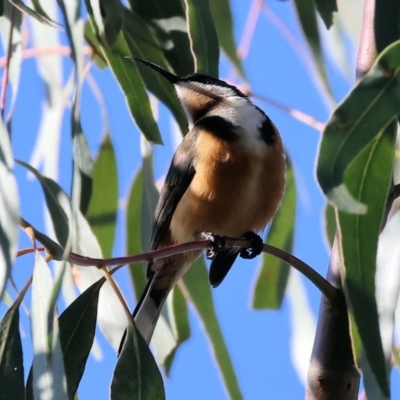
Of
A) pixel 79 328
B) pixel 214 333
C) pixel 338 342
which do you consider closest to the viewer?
pixel 338 342

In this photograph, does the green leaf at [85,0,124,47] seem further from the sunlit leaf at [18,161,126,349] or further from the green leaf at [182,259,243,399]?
the green leaf at [182,259,243,399]

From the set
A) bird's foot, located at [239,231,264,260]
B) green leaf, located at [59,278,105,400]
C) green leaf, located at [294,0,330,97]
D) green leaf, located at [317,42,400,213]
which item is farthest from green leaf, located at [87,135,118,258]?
green leaf, located at [317,42,400,213]

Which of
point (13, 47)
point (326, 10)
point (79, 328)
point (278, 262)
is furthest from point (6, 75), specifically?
point (278, 262)

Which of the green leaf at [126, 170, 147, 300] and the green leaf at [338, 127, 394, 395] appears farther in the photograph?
the green leaf at [126, 170, 147, 300]

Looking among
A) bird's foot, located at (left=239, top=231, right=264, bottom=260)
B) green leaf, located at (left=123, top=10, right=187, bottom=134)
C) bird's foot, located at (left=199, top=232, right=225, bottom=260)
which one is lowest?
bird's foot, located at (left=199, top=232, right=225, bottom=260)

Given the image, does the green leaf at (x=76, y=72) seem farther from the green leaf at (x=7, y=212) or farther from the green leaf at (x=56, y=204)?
the green leaf at (x=56, y=204)

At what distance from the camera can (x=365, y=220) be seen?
4.47ft

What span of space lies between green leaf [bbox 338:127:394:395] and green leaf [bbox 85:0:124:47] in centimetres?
55

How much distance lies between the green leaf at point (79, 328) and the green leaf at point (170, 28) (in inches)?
22.8

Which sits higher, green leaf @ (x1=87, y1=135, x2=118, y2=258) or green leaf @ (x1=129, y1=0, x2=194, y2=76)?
green leaf @ (x1=129, y1=0, x2=194, y2=76)

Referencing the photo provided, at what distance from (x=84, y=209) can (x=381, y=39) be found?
28.4 inches

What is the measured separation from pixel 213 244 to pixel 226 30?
0.61 m

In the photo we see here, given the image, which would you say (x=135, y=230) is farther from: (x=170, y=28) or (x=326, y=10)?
(x=326, y=10)

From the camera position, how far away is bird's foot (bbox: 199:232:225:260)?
1819mm
